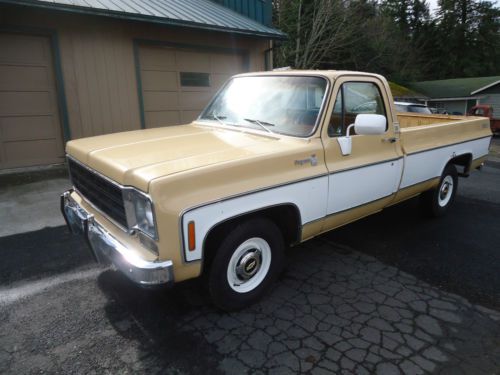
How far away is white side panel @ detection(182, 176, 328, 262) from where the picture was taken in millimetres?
2582

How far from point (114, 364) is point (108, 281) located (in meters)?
1.18

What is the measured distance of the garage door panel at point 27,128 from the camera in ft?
23.4

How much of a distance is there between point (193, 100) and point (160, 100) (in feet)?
2.80

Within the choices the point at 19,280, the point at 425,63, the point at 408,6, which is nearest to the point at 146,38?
the point at 19,280

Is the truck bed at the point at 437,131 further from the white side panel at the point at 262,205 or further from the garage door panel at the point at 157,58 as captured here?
the garage door panel at the point at 157,58

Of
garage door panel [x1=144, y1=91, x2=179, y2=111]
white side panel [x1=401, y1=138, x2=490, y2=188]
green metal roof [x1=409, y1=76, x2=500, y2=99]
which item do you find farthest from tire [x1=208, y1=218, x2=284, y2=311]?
green metal roof [x1=409, y1=76, x2=500, y2=99]

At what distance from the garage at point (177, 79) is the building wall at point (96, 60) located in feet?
0.87

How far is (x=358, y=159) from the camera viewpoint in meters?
3.69

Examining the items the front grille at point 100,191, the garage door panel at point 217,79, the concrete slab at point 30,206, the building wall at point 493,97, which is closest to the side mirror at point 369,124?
the front grille at point 100,191

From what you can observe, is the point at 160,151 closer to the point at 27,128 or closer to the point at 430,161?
the point at 430,161

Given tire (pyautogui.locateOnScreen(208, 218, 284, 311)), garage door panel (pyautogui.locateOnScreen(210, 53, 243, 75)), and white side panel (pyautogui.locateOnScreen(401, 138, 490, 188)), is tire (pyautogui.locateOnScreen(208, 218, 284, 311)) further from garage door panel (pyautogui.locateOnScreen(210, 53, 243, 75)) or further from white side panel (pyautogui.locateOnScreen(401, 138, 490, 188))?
garage door panel (pyautogui.locateOnScreen(210, 53, 243, 75))

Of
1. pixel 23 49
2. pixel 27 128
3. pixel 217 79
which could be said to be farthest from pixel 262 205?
pixel 217 79

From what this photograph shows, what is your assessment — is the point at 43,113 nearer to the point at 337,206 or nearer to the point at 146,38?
the point at 146,38

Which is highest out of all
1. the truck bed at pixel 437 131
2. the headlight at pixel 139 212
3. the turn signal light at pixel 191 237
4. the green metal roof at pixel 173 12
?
the green metal roof at pixel 173 12
